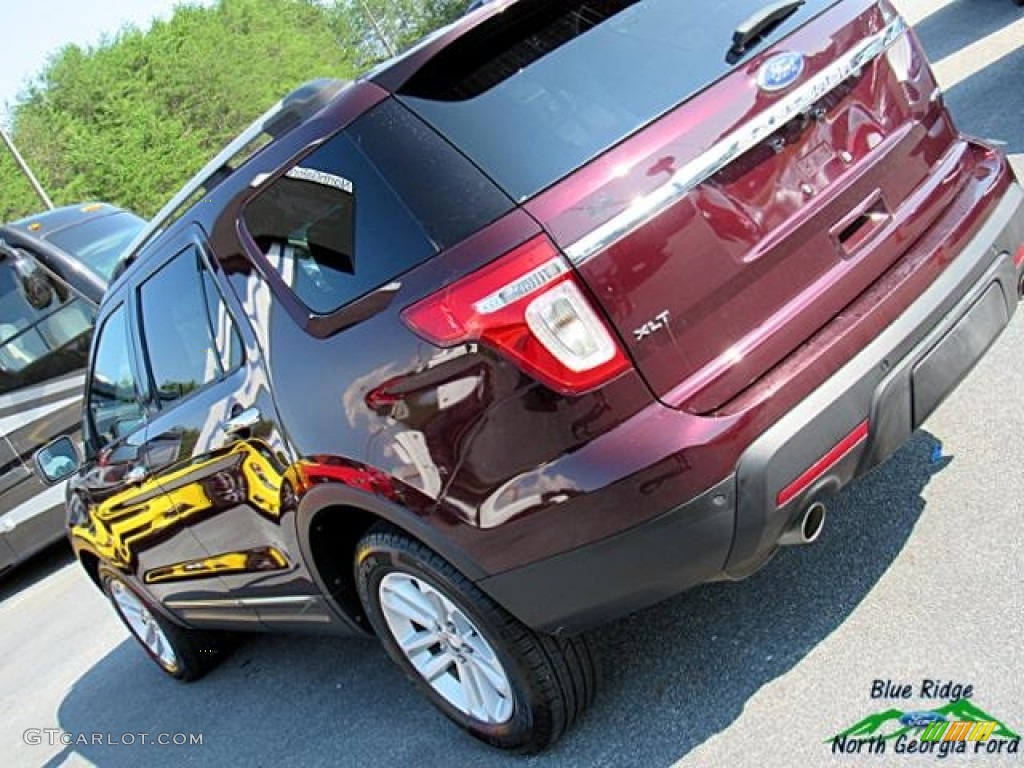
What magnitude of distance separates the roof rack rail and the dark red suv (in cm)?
2

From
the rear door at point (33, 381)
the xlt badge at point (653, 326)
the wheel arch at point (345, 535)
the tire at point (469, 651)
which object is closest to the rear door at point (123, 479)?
the wheel arch at point (345, 535)

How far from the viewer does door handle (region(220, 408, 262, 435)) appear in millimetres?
3098

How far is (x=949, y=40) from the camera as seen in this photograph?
9711 mm

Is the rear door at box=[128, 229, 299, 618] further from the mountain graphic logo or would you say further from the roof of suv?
the roof of suv

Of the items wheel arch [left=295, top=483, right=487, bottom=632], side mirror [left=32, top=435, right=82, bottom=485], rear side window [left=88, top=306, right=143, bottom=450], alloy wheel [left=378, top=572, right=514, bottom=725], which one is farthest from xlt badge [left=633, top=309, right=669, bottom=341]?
side mirror [left=32, top=435, right=82, bottom=485]

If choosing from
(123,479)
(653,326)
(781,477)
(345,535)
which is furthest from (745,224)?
(123,479)

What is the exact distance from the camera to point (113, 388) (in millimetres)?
4344

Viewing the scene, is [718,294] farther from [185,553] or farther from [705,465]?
[185,553]

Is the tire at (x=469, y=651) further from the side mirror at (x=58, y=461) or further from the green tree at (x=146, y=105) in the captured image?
the green tree at (x=146, y=105)

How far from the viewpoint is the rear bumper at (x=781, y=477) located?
2.37 m

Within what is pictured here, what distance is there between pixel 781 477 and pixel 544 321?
66 cm

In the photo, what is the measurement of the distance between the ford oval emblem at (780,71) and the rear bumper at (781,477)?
0.66 m

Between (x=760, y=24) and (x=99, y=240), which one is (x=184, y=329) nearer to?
(x=760, y=24)

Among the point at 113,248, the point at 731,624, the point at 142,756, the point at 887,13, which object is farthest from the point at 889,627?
the point at 113,248
